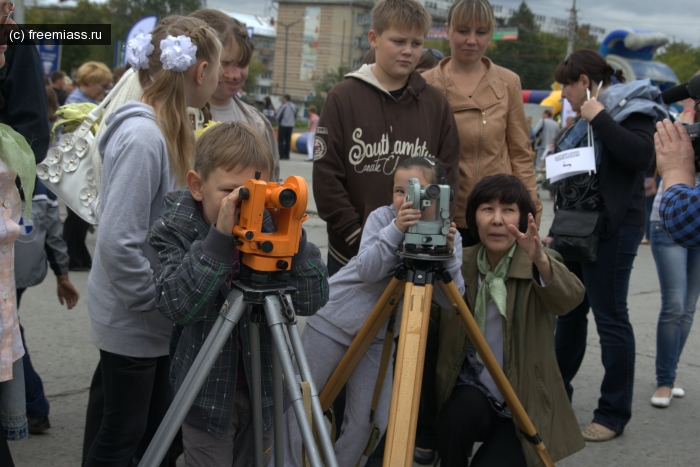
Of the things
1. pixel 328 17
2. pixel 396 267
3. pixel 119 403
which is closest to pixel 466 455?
pixel 396 267

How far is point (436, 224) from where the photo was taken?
2.38 metres

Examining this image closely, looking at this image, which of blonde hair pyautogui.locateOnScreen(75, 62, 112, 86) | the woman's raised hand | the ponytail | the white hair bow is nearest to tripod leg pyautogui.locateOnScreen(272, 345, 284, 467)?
the woman's raised hand

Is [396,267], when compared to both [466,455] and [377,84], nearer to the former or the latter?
[466,455]

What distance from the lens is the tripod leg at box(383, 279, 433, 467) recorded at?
2230 millimetres

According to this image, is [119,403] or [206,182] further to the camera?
[119,403]

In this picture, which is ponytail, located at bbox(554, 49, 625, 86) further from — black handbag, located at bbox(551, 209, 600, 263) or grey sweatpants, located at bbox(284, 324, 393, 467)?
grey sweatpants, located at bbox(284, 324, 393, 467)

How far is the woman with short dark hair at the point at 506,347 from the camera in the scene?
9.20ft

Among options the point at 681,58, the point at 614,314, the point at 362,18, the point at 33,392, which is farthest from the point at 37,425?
the point at 362,18

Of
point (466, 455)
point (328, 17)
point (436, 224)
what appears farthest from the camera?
point (328, 17)

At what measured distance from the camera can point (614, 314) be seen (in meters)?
3.66

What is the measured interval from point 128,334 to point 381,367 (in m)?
0.93

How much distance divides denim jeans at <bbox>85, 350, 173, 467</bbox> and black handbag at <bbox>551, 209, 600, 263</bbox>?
207cm

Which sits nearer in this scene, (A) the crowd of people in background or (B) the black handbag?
(A) the crowd of people in background

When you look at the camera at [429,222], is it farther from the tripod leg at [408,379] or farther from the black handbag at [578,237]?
the black handbag at [578,237]
